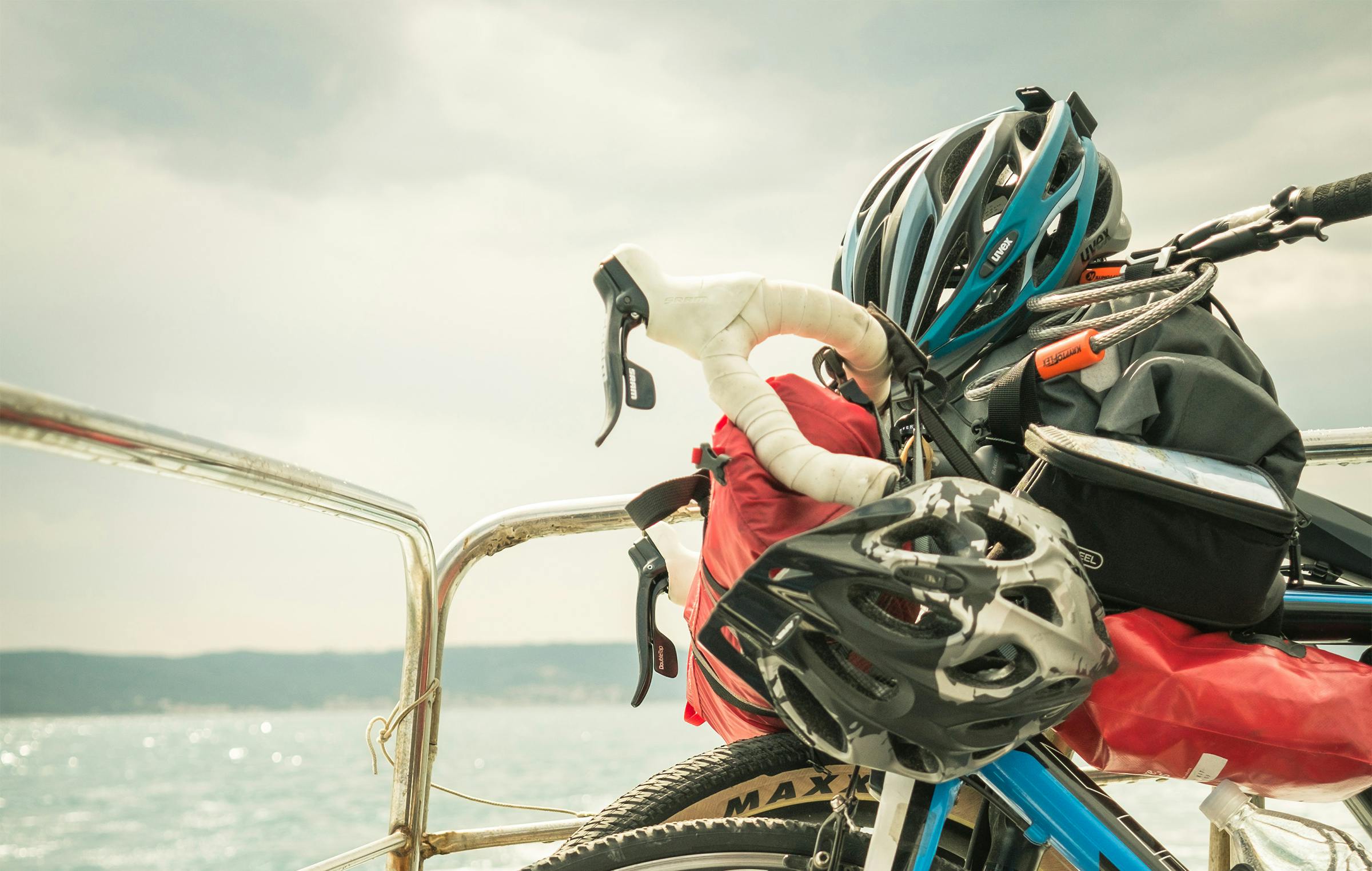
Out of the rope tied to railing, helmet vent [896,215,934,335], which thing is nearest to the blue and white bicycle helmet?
helmet vent [896,215,934,335]

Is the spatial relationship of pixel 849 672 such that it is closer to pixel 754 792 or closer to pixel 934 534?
pixel 934 534

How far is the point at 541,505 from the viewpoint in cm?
151

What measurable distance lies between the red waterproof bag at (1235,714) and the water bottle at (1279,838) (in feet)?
0.10

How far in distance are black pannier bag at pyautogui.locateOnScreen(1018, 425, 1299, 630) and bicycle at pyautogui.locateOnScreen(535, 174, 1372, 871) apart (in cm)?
20

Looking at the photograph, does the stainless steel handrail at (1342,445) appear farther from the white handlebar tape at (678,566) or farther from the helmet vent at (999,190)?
the white handlebar tape at (678,566)

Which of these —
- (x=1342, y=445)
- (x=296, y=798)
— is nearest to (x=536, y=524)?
(x=1342, y=445)

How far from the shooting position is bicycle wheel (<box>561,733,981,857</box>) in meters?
0.92

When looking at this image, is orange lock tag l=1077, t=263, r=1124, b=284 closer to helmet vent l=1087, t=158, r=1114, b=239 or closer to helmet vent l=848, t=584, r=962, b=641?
helmet vent l=1087, t=158, r=1114, b=239

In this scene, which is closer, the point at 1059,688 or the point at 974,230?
the point at 1059,688

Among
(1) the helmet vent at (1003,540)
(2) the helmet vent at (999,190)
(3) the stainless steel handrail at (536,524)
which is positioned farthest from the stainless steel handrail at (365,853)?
(2) the helmet vent at (999,190)

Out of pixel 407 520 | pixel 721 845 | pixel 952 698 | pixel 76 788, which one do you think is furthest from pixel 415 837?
pixel 76 788

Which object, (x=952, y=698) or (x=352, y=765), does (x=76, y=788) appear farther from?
(x=952, y=698)

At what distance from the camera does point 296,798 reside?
1934cm

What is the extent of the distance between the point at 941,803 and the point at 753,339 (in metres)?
0.48
